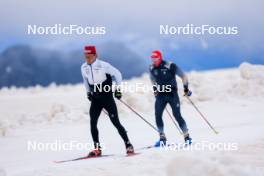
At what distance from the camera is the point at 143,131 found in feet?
42.1

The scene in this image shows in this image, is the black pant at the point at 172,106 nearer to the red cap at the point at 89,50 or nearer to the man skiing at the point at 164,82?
the man skiing at the point at 164,82

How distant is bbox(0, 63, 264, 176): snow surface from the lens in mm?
5918

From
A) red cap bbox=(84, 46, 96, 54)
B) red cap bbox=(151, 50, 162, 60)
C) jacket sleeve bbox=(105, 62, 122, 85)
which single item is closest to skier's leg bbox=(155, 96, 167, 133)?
red cap bbox=(151, 50, 162, 60)

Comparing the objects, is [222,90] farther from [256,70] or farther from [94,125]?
[94,125]

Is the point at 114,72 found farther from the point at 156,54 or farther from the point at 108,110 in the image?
the point at 156,54

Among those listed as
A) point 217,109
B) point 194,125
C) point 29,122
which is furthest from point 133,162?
point 217,109

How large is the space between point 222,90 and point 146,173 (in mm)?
15785

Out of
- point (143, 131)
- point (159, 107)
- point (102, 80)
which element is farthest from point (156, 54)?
point (143, 131)

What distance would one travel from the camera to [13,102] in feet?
64.7

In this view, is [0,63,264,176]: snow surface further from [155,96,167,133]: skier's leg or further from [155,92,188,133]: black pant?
[155,96,167,133]: skier's leg

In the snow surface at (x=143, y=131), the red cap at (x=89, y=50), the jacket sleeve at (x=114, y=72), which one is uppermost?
the red cap at (x=89, y=50)

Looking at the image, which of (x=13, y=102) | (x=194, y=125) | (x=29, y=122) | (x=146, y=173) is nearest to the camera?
(x=146, y=173)

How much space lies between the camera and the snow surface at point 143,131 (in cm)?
592

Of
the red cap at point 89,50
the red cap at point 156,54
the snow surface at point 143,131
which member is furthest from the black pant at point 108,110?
the red cap at point 156,54
